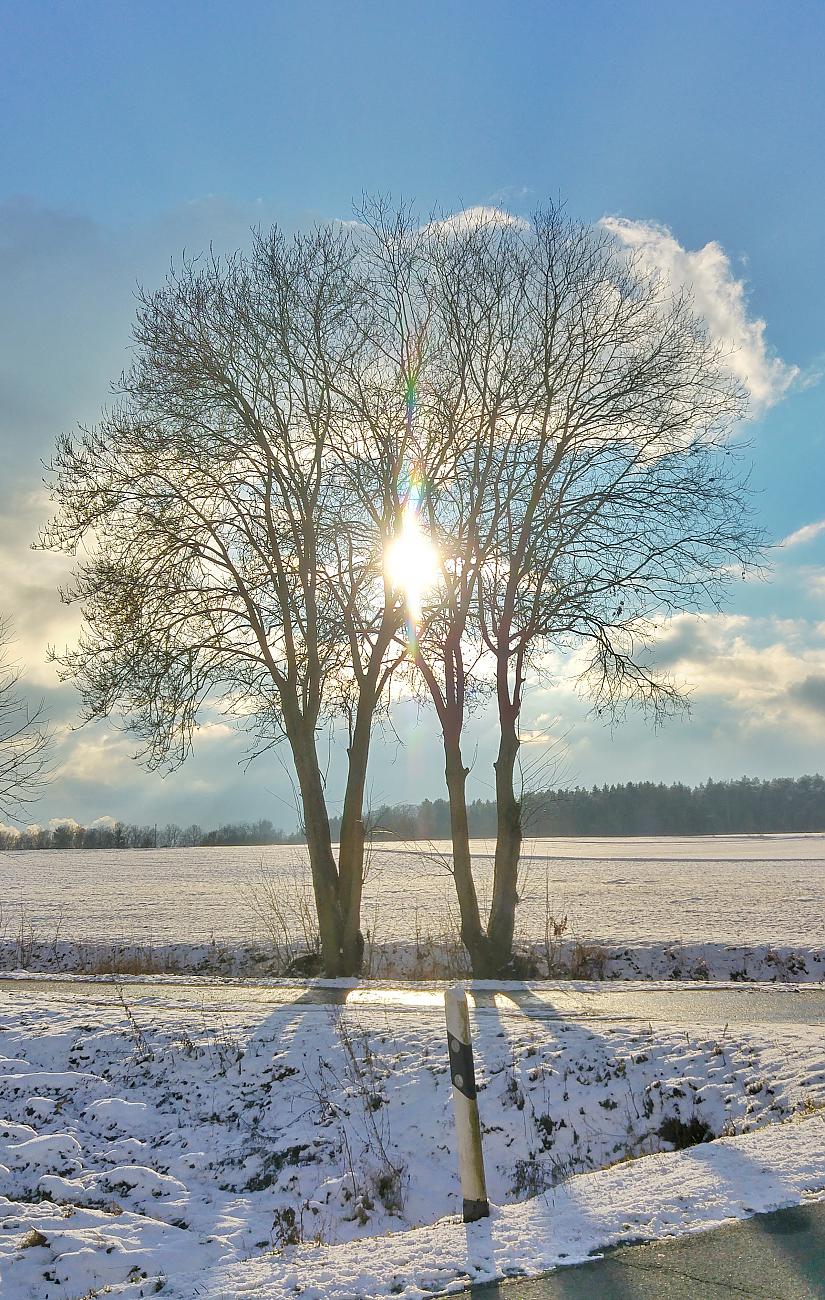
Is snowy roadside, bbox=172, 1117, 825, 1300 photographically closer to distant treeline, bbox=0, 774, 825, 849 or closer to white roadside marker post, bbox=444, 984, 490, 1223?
white roadside marker post, bbox=444, 984, 490, 1223

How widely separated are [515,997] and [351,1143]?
14.8 ft

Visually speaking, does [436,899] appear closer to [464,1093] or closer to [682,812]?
[464,1093]

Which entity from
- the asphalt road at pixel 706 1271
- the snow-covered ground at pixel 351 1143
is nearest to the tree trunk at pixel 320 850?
the snow-covered ground at pixel 351 1143

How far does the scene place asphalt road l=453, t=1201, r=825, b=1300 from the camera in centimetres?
379

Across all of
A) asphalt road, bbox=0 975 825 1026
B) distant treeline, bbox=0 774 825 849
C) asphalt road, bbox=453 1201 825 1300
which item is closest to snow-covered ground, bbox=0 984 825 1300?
asphalt road, bbox=453 1201 825 1300

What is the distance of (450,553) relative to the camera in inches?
627

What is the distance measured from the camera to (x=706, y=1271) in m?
3.99

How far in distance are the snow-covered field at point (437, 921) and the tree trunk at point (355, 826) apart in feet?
3.76

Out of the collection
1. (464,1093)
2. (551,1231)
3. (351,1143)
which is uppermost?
(464,1093)

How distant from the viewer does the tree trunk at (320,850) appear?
15.3 m

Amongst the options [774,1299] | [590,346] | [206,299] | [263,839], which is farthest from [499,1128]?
[263,839]

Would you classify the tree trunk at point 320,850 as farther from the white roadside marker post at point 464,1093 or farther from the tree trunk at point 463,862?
the white roadside marker post at point 464,1093

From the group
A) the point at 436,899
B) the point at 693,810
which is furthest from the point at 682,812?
the point at 436,899

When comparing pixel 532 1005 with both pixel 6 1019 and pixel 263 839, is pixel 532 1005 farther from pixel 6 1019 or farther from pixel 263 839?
pixel 263 839
